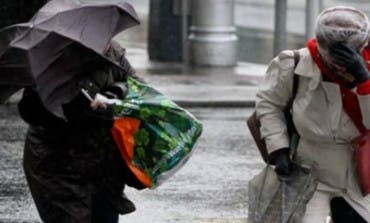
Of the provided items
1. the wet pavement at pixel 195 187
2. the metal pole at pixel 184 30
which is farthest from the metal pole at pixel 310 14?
the wet pavement at pixel 195 187

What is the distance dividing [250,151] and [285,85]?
20.3ft

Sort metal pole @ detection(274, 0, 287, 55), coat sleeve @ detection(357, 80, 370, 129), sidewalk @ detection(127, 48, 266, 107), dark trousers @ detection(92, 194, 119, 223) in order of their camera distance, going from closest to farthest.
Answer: coat sleeve @ detection(357, 80, 370, 129) < dark trousers @ detection(92, 194, 119, 223) < sidewalk @ detection(127, 48, 266, 107) < metal pole @ detection(274, 0, 287, 55)

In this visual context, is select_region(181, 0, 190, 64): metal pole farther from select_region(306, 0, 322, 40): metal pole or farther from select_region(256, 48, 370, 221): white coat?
select_region(256, 48, 370, 221): white coat

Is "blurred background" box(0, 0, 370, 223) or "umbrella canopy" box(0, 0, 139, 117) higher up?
"umbrella canopy" box(0, 0, 139, 117)

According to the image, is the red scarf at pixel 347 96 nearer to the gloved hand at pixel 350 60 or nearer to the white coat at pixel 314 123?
the white coat at pixel 314 123

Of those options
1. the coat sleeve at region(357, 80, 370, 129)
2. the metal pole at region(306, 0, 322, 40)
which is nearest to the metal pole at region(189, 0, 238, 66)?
the metal pole at region(306, 0, 322, 40)

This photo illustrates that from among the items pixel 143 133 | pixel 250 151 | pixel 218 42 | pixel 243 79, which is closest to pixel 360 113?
pixel 143 133

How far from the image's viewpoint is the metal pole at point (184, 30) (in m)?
19.1

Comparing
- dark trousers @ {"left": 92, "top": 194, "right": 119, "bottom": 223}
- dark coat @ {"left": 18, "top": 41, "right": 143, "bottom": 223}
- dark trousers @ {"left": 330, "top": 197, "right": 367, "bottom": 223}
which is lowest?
dark trousers @ {"left": 92, "top": 194, "right": 119, "bottom": 223}

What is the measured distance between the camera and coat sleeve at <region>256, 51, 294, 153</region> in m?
5.85

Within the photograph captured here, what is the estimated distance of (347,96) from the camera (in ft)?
18.8

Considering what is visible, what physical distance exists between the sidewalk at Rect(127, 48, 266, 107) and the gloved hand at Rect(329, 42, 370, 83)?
949cm

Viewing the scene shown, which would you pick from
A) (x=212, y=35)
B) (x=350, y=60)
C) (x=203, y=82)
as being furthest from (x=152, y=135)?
(x=212, y=35)

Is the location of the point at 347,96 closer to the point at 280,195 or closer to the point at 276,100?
the point at 276,100
